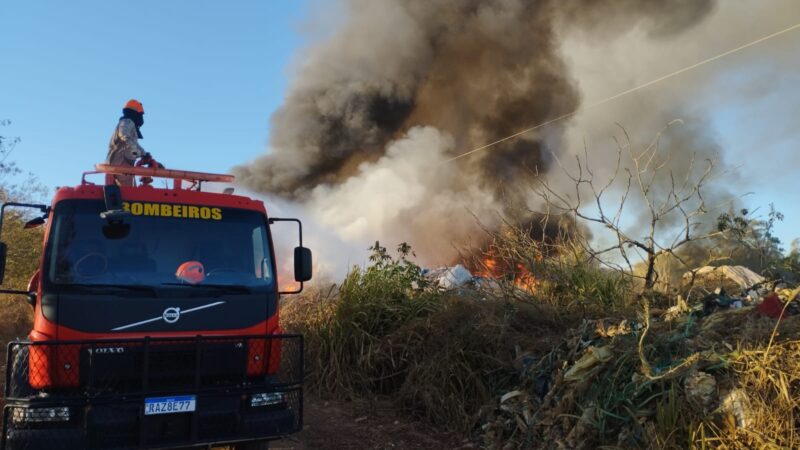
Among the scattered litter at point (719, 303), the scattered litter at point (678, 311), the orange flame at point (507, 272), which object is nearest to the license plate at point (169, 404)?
the scattered litter at point (678, 311)

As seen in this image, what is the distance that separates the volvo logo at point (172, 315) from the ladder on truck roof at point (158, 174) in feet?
4.20

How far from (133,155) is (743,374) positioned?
19.0ft

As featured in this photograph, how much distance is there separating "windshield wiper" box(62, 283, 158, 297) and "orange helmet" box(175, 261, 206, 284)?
0.81 feet

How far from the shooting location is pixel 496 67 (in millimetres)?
19875

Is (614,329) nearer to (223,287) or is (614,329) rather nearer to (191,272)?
(223,287)

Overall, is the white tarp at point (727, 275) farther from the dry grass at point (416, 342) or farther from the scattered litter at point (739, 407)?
the scattered litter at point (739, 407)

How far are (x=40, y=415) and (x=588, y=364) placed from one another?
4227 mm

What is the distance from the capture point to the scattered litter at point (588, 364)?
5.18 meters

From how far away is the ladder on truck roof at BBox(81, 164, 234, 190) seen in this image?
16.9ft

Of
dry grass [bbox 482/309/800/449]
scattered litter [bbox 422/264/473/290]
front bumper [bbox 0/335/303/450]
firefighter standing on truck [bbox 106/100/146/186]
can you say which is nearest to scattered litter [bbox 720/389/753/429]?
dry grass [bbox 482/309/800/449]

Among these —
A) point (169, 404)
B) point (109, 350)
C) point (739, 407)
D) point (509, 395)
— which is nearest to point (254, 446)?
point (169, 404)

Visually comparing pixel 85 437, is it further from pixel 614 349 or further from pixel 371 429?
pixel 614 349

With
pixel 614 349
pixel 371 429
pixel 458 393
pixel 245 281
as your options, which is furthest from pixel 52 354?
pixel 614 349

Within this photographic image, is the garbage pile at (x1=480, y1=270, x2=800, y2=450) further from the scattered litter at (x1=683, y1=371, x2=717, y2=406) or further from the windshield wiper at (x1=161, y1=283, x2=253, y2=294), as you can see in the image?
the windshield wiper at (x1=161, y1=283, x2=253, y2=294)
